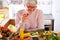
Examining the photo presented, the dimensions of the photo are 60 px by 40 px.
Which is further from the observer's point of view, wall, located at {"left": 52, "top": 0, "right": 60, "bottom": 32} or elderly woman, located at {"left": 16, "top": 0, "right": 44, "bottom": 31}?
wall, located at {"left": 52, "top": 0, "right": 60, "bottom": 32}

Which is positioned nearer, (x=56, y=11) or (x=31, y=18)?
(x=31, y=18)

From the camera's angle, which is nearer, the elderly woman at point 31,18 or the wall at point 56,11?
the elderly woman at point 31,18

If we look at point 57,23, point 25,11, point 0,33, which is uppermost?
point 25,11

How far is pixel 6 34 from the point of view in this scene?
1872 millimetres

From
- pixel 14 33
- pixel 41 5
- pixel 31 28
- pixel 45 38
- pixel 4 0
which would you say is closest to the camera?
pixel 45 38

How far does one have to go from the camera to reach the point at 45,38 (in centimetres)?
179

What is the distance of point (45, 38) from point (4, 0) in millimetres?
2728

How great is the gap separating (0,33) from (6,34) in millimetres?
75

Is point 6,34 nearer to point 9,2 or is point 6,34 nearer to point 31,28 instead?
point 31,28

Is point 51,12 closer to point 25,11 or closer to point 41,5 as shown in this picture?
point 41,5

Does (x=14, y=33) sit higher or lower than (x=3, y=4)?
lower

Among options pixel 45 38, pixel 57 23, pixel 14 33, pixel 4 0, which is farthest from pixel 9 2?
pixel 45 38

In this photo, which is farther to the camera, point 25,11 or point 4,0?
point 4,0

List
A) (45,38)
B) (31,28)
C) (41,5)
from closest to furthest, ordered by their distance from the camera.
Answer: (45,38)
(31,28)
(41,5)
